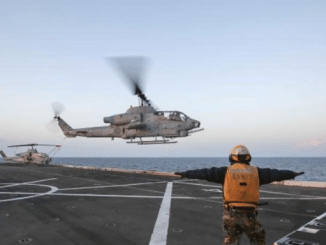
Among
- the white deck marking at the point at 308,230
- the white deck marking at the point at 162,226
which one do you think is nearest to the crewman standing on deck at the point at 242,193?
the white deck marking at the point at 162,226

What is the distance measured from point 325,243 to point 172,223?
13.5 ft

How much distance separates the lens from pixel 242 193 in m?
4.59

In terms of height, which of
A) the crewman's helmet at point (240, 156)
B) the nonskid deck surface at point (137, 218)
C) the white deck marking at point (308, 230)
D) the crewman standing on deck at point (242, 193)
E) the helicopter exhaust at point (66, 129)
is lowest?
the nonskid deck surface at point (137, 218)

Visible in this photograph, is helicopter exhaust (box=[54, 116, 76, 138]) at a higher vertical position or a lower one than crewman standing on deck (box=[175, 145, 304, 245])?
higher

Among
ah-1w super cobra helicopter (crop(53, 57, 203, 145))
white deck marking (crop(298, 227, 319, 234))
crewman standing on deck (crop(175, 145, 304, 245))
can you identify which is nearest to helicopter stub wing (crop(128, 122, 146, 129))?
ah-1w super cobra helicopter (crop(53, 57, 203, 145))

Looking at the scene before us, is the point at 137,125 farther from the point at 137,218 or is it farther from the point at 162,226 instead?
the point at 162,226

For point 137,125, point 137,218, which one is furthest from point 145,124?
point 137,218

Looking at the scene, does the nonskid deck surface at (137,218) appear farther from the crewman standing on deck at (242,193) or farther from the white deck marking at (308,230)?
the crewman standing on deck at (242,193)

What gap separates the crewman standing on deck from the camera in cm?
459

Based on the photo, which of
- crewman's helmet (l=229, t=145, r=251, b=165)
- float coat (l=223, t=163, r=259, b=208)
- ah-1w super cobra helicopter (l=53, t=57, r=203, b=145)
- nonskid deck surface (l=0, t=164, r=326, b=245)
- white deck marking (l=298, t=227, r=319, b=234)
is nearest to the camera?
float coat (l=223, t=163, r=259, b=208)

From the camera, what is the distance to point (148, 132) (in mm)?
26000

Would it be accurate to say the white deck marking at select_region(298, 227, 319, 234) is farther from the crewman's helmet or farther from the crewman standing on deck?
the crewman's helmet

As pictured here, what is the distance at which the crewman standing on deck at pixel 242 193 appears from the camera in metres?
4.59

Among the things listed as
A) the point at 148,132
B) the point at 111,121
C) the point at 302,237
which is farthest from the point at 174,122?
the point at 302,237
